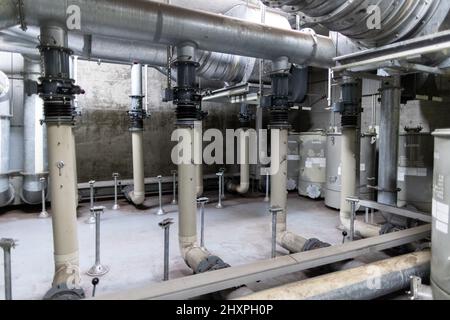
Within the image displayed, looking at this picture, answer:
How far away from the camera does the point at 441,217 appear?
149 centimetres

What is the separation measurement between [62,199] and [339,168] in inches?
136

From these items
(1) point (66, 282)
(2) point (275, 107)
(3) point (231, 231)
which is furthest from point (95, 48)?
(3) point (231, 231)

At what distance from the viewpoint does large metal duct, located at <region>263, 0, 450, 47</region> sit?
1594 millimetres

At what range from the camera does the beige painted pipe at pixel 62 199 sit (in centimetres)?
192

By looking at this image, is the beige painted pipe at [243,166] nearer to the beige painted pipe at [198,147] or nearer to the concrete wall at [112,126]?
the beige painted pipe at [198,147]

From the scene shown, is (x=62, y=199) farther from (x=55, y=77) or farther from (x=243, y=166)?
(x=243, y=166)

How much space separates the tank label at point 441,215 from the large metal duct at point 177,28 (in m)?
1.79

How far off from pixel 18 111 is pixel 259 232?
11.8 ft

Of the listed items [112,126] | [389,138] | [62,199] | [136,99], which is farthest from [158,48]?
[389,138]

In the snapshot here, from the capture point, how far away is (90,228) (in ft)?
11.1

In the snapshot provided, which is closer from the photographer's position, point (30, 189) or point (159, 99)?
point (30, 189)

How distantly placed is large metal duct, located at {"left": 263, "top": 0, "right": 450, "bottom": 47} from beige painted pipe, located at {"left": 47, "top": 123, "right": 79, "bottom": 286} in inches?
59.3
